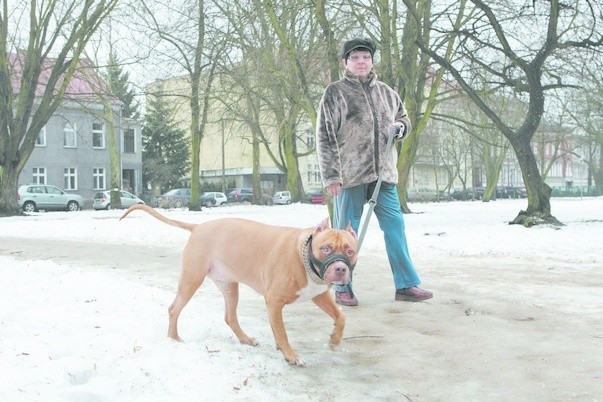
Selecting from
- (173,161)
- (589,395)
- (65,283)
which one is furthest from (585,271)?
(173,161)

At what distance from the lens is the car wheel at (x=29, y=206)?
124ft

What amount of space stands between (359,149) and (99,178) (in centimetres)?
4669

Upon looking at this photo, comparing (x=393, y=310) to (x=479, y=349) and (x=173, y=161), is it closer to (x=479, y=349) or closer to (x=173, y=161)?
(x=479, y=349)

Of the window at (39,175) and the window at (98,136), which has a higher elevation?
the window at (98,136)

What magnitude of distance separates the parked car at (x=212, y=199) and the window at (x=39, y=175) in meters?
10.5

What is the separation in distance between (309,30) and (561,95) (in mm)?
7666

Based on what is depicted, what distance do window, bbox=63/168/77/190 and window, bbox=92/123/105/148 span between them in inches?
92.0

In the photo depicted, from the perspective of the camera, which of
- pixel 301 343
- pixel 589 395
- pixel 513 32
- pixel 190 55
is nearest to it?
pixel 589 395

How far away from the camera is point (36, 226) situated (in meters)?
18.5

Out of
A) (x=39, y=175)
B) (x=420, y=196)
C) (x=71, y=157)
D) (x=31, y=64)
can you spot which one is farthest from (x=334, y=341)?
(x=420, y=196)

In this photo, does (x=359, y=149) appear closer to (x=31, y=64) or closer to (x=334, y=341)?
(x=334, y=341)

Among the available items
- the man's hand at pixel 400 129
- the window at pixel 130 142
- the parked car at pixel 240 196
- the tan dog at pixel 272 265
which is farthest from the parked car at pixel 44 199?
the tan dog at pixel 272 265

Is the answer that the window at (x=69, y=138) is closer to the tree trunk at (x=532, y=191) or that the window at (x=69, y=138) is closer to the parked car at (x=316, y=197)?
the parked car at (x=316, y=197)

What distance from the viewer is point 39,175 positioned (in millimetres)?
47312
